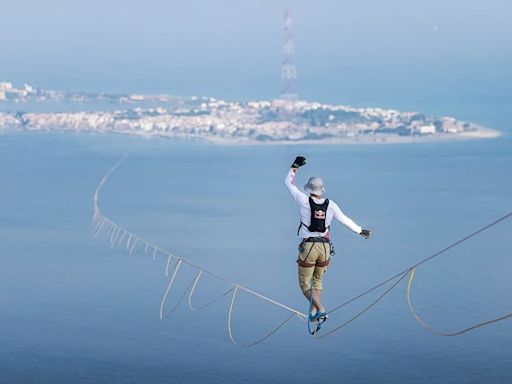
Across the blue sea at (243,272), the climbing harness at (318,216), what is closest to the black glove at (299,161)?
the climbing harness at (318,216)

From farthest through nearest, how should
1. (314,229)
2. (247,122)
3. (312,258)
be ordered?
(247,122) → (312,258) → (314,229)

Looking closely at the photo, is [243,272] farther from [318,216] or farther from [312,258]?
[318,216]

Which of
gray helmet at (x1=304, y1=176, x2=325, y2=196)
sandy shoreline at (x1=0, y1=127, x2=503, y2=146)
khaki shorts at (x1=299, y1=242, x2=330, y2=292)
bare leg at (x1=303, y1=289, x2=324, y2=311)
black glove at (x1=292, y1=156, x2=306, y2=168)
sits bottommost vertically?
bare leg at (x1=303, y1=289, x2=324, y2=311)

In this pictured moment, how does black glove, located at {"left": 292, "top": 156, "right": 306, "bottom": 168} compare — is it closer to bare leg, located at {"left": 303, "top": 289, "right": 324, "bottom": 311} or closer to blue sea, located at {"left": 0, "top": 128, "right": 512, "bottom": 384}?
bare leg, located at {"left": 303, "top": 289, "right": 324, "bottom": 311}

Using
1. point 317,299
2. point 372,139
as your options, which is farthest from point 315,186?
point 372,139

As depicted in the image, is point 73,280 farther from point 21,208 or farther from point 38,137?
point 38,137

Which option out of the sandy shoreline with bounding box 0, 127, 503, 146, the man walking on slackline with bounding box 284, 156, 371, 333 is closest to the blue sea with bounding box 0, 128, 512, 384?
the sandy shoreline with bounding box 0, 127, 503, 146

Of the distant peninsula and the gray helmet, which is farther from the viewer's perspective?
the distant peninsula
